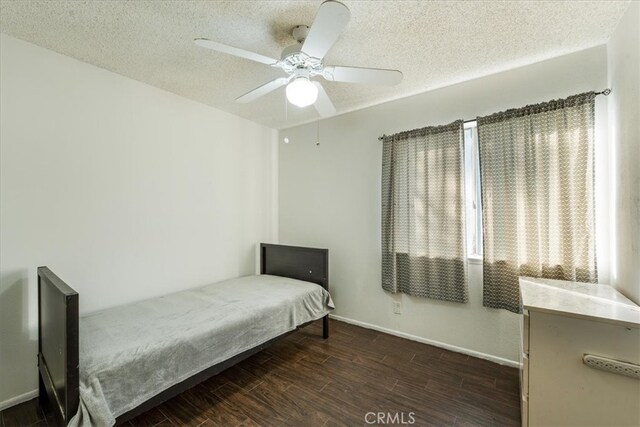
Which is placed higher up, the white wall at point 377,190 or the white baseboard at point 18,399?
the white wall at point 377,190

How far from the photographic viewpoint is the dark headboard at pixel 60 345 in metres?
1.19

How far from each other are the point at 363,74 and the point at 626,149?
1547 mm

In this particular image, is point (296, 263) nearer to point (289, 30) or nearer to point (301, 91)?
point (301, 91)

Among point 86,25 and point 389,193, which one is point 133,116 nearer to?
point 86,25

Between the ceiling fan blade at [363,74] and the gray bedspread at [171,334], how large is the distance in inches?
68.3

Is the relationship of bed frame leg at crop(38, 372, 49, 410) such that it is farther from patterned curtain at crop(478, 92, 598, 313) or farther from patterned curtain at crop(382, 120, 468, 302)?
patterned curtain at crop(478, 92, 598, 313)

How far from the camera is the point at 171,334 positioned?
167 centimetres

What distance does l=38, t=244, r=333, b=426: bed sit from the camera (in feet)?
4.05

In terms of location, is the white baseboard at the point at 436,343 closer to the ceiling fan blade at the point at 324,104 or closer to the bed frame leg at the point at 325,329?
the bed frame leg at the point at 325,329

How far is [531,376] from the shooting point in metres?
1.36

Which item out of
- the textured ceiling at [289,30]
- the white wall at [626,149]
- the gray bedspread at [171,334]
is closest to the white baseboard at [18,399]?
the gray bedspread at [171,334]

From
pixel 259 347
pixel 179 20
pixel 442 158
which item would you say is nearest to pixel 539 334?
pixel 442 158

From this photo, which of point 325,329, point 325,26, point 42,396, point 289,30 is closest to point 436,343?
point 325,329

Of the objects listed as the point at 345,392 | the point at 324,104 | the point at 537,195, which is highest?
the point at 324,104
